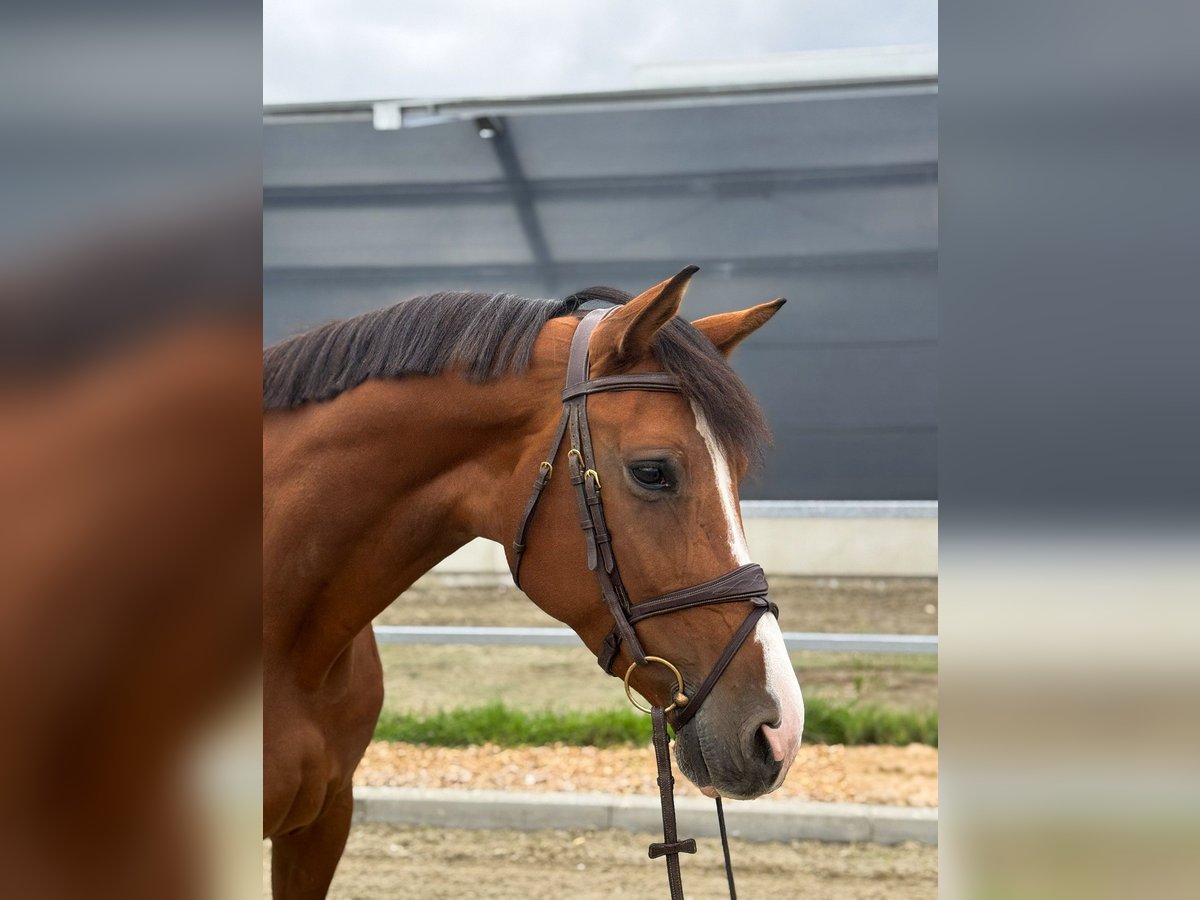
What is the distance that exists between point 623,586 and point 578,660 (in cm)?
562

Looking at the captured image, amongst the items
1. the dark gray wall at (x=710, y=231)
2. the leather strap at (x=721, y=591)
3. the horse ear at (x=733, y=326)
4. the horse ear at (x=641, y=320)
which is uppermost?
the dark gray wall at (x=710, y=231)

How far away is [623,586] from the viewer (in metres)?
1.66

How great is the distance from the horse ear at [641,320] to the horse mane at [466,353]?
1.5 inches

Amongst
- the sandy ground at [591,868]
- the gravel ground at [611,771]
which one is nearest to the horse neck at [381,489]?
the sandy ground at [591,868]

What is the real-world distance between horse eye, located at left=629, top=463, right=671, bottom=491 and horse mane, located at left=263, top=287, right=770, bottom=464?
12 centimetres

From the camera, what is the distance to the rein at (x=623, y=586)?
1567mm

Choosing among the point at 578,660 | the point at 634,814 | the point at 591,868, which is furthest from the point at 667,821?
the point at 578,660

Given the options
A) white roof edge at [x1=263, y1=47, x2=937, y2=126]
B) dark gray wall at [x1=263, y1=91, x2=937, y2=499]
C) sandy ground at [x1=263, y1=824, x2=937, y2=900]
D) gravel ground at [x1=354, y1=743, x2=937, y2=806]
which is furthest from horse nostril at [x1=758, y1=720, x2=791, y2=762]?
dark gray wall at [x1=263, y1=91, x2=937, y2=499]

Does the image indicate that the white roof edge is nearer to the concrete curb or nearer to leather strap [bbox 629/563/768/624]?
the concrete curb

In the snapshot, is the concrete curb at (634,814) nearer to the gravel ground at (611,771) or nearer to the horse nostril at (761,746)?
the gravel ground at (611,771)

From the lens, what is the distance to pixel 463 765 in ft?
15.2
